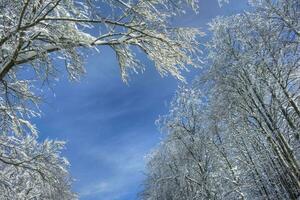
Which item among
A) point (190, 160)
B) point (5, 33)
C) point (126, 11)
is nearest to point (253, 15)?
point (190, 160)

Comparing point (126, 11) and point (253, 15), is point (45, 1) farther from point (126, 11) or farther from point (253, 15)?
point (253, 15)

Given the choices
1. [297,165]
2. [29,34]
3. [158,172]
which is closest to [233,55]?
[297,165]

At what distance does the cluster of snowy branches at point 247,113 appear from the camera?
12352 mm

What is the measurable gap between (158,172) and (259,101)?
49.2ft

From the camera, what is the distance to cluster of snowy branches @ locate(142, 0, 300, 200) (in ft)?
40.5

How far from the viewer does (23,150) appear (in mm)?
6484

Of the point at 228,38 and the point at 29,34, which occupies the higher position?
the point at 228,38

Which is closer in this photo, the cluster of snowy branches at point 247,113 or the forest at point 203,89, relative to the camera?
the forest at point 203,89

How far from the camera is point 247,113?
46.0 feet

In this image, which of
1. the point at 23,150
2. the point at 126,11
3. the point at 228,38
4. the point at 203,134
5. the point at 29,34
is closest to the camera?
the point at 29,34

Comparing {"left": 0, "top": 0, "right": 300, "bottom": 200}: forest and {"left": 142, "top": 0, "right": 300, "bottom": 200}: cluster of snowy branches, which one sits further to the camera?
{"left": 142, "top": 0, "right": 300, "bottom": 200}: cluster of snowy branches

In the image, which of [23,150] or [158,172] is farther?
[158,172]

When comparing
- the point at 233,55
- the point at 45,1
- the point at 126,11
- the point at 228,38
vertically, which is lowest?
the point at 45,1

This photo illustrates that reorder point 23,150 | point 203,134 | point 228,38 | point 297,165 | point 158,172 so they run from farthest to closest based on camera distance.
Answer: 1. point 158,172
2. point 203,134
3. point 228,38
4. point 297,165
5. point 23,150
